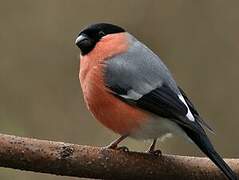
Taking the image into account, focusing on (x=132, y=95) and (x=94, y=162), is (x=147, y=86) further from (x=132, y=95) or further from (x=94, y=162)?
(x=94, y=162)

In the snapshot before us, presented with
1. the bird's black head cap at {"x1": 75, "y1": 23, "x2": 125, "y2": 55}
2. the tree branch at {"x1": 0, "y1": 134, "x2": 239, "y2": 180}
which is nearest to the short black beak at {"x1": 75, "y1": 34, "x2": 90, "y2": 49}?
the bird's black head cap at {"x1": 75, "y1": 23, "x2": 125, "y2": 55}

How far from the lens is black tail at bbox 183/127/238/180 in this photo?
2326 millimetres

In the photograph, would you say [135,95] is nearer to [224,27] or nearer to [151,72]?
[151,72]

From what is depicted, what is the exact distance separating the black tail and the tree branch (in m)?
0.07

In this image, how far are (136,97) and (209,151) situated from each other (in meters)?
0.32

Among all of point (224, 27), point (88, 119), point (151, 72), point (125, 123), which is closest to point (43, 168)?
point (125, 123)

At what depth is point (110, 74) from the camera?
2658 mm

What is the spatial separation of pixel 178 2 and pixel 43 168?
2947mm

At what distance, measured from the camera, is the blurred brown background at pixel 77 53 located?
4816 millimetres

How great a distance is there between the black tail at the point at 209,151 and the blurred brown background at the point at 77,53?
2.23 metres

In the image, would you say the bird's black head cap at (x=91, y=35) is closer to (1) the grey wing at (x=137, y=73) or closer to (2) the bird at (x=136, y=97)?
(2) the bird at (x=136, y=97)

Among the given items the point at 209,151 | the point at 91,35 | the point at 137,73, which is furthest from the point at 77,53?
the point at 209,151

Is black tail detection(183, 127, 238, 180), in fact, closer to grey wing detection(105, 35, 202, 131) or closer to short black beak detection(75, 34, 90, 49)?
grey wing detection(105, 35, 202, 131)

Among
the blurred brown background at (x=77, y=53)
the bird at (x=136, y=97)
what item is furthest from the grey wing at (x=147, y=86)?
the blurred brown background at (x=77, y=53)
